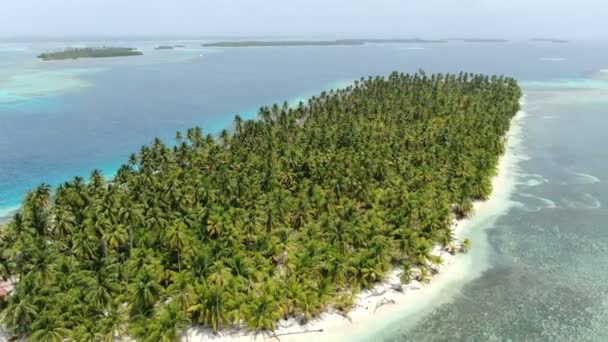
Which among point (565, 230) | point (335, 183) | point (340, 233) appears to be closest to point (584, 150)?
point (565, 230)

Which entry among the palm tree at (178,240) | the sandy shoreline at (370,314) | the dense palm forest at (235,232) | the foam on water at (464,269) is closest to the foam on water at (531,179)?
the foam on water at (464,269)

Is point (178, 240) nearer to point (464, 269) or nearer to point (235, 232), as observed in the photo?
point (235, 232)

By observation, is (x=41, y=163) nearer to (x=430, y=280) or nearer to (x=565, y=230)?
(x=430, y=280)

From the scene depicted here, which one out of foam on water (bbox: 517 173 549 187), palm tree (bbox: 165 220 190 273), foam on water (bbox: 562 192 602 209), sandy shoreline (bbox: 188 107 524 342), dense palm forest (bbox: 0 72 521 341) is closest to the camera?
dense palm forest (bbox: 0 72 521 341)

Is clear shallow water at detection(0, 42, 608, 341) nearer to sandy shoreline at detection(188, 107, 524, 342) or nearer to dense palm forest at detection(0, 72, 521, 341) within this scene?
sandy shoreline at detection(188, 107, 524, 342)

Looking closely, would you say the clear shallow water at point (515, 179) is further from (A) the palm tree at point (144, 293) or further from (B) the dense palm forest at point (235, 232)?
(A) the palm tree at point (144, 293)

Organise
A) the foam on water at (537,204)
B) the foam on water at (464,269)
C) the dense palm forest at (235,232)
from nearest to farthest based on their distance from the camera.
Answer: the dense palm forest at (235,232) < the foam on water at (464,269) < the foam on water at (537,204)

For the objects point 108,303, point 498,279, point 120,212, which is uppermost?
point 120,212

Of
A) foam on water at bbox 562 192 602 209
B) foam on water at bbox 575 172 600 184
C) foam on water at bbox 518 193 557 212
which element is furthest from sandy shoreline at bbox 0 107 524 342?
foam on water at bbox 575 172 600 184
